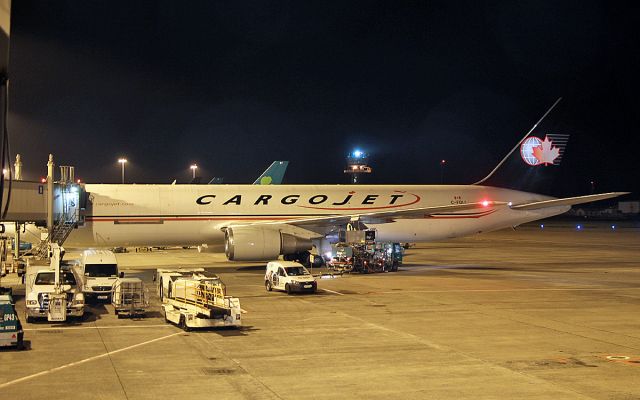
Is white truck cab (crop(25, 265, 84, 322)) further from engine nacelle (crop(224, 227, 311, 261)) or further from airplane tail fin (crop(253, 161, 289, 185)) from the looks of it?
airplane tail fin (crop(253, 161, 289, 185))

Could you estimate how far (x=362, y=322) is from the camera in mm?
22344

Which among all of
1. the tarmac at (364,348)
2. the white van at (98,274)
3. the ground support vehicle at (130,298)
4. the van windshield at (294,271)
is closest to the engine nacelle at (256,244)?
the tarmac at (364,348)

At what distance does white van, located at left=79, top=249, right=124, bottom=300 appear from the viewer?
26.7 metres

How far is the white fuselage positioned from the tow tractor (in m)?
15.2

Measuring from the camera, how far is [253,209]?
137 feet

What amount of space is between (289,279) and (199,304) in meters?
8.03

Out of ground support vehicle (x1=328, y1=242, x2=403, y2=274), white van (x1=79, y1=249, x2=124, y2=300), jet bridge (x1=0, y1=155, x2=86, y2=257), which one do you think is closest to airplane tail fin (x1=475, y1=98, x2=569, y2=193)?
ground support vehicle (x1=328, y1=242, x2=403, y2=274)

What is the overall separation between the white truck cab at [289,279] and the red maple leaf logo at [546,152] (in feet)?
80.0

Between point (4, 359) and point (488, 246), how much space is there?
53.0 metres

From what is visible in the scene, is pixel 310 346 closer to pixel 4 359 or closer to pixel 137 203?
pixel 4 359

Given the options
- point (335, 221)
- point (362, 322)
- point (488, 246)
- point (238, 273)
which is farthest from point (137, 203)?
point (488, 246)

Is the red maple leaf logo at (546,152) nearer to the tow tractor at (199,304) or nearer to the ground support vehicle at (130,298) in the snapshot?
the tow tractor at (199,304)

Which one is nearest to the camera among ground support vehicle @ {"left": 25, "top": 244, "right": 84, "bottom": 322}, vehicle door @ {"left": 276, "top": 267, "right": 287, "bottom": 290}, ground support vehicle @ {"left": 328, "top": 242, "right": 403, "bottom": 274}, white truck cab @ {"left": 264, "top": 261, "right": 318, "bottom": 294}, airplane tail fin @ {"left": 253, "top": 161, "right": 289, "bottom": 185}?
ground support vehicle @ {"left": 25, "top": 244, "right": 84, "bottom": 322}

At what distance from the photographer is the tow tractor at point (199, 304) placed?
68.3ft
